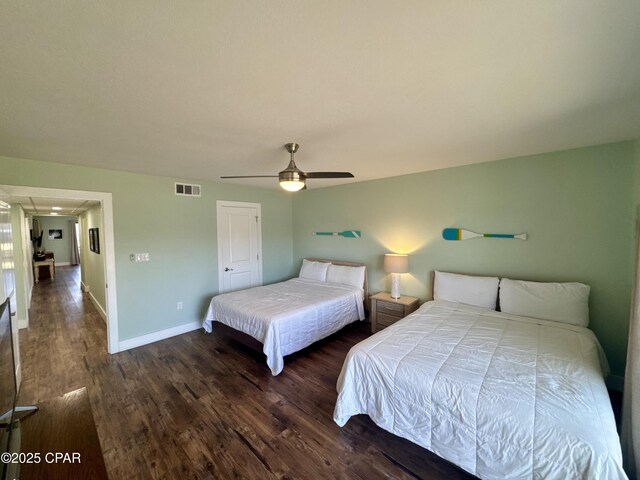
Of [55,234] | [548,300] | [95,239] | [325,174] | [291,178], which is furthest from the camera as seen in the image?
[55,234]

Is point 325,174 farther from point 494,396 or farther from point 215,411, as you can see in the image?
point 215,411

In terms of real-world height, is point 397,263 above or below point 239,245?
below

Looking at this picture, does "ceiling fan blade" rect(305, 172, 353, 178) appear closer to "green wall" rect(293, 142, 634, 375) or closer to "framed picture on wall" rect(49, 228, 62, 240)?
"green wall" rect(293, 142, 634, 375)

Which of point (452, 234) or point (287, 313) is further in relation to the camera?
point (452, 234)

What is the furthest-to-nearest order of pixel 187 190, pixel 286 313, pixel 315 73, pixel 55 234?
pixel 55 234 → pixel 187 190 → pixel 286 313 → pixel 315 73

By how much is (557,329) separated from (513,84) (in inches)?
88.3

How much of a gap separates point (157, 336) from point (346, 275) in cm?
301

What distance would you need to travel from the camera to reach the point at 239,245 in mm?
4719

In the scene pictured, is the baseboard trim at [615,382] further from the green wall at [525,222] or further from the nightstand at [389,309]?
the nightstand at [389,309]

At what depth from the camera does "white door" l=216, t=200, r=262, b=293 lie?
14.6 ft

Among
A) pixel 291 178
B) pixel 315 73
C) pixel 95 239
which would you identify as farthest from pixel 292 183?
pixel 95 239

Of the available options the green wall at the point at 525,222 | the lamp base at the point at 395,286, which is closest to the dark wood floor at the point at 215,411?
the lamp base at the point at 395,286

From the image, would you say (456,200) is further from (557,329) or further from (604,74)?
(604,74)

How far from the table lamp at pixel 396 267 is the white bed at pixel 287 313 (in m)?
0.59
